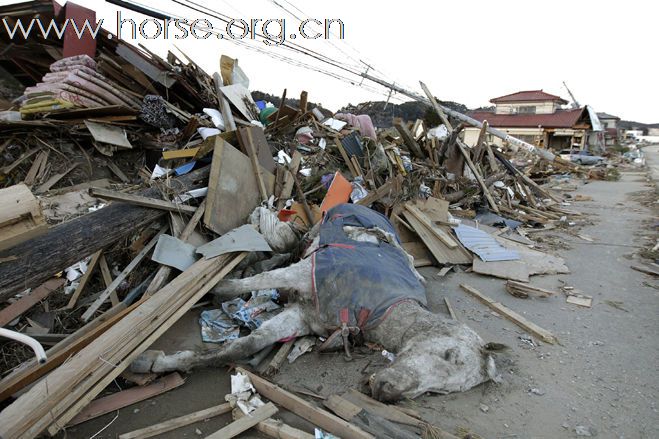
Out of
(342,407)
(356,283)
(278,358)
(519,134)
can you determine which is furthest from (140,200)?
(519,134)

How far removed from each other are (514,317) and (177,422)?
12.7 ft

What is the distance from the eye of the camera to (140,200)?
4.29m

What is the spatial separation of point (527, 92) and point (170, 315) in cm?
4229

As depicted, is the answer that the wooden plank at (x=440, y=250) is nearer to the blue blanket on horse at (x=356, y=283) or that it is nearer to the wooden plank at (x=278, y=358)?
the blue blanket on horse at (x=356, y=283)

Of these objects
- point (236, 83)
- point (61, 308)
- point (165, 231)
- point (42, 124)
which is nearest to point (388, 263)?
A: point (165, 231)

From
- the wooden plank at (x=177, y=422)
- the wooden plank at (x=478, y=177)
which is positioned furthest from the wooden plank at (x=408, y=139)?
the wooden plank at (x=177, y=422)

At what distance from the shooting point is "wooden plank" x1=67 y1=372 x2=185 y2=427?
2.85 metres

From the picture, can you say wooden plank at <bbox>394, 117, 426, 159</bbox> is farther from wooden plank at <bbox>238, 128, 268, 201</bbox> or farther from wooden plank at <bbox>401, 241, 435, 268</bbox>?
wooden plank at <bbox>238, 128, 268, 201</bbox>

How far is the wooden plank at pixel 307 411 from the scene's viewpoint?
265 cm

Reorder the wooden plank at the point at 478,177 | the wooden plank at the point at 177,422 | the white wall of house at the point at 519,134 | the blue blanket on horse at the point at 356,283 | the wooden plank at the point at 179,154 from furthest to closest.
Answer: the white wall of house at the point at 519,134, the wooden plank at the point at 478,177, the wooden plank at the point at 179,154, the blue blanket on horse at the point at 356,283, the wooden plank at the point at 177,422

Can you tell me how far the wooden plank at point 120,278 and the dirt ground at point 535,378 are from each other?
0.81m

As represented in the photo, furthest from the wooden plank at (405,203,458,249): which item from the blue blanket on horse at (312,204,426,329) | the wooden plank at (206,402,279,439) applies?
the wooden plank at (206,402,279,439)

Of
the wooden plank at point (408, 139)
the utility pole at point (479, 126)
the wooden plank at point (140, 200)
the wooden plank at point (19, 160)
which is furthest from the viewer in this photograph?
the utility pole at point (479, 126)

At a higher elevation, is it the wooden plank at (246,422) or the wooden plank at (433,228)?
the wooden plank at (433,228)
